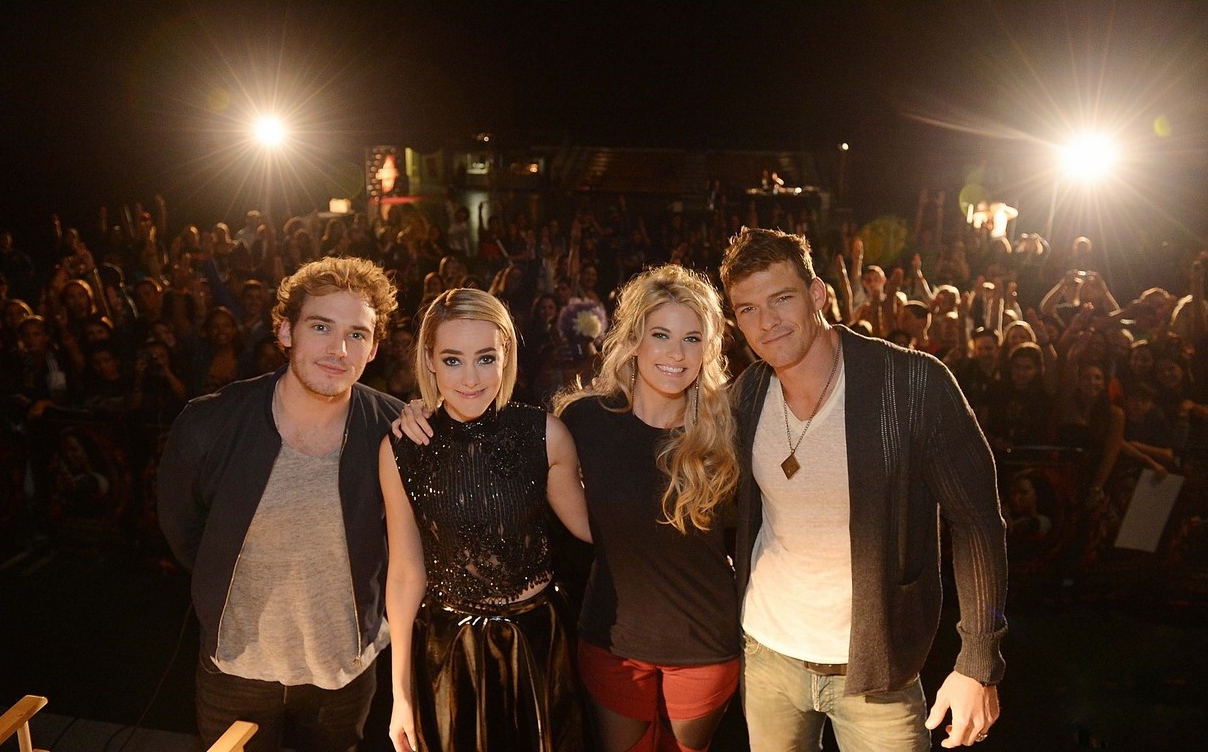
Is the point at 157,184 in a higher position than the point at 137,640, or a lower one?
higher

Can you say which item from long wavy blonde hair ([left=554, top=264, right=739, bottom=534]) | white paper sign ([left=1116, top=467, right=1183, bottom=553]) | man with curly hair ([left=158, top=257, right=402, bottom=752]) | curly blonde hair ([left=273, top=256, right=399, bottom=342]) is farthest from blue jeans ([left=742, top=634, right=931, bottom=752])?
white paper sign ([left=1116, top=467, right=1183, bottom=553])

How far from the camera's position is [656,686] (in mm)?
2227

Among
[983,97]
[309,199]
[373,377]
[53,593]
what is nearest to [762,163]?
[983,97]

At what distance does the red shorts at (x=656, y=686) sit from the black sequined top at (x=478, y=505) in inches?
13.4

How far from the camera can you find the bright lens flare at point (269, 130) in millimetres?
13465

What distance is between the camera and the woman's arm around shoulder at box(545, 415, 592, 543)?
2.28 meters

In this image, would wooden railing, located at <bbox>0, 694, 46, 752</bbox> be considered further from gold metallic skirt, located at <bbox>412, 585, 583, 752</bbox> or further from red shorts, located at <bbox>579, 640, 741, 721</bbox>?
red shorts, located at <bbox>579, 640, 741, 721</bbox>

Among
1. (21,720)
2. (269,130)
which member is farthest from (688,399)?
(269,130)

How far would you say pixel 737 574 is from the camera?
222 centimetres

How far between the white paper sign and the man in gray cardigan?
2.88 m

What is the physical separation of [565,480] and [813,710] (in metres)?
0.97

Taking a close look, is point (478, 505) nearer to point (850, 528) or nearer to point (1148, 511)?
point (850, 528)

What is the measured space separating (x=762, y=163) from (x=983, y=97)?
10909 millimetres

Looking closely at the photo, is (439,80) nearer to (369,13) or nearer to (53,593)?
(369,13)
